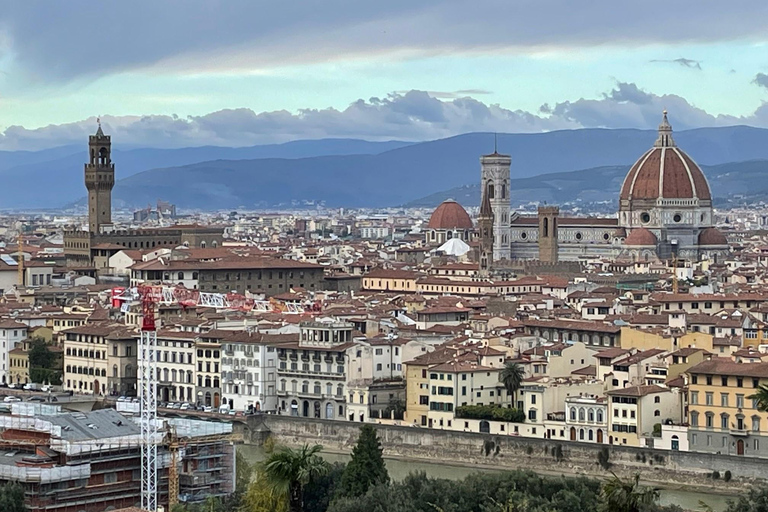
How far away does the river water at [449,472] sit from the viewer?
37344 mm

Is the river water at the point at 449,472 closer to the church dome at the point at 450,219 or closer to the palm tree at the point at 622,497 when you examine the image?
the palm tree at the point at 622,497

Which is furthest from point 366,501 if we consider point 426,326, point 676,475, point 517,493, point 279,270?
point 279,270

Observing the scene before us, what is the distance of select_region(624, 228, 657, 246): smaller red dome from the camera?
9625 centimetres

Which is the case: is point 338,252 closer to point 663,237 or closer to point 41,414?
point 663,237

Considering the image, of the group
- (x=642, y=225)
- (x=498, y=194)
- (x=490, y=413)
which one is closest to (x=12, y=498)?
(x=490, y=413)

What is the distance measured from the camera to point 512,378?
4434 centimetres

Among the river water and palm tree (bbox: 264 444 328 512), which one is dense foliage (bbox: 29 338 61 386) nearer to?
the river water

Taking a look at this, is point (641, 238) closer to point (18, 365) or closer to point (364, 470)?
point (18, 365)

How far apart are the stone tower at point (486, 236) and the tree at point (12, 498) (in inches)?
1935

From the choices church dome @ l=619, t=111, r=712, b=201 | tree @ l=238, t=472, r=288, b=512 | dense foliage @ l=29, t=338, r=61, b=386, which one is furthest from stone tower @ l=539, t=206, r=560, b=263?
tree @ l=238, t=472, r=288, b=512

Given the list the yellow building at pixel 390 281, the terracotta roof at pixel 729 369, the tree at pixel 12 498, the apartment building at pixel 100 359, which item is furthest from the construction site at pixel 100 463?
the yellow building at pixel 390 281

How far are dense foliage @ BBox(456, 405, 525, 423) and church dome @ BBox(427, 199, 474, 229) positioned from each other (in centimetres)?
7265

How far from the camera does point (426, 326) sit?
181ft

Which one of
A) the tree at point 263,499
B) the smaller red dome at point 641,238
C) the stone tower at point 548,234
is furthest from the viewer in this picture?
the stone tower at point 548,234
